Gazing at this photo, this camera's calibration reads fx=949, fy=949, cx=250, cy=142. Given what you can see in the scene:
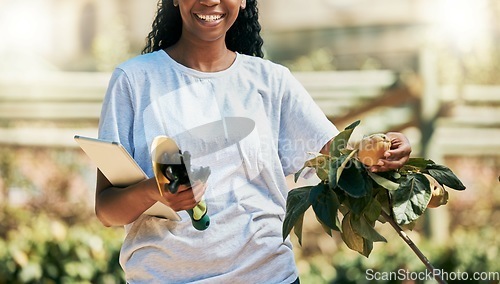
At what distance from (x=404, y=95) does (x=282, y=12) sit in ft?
2.57

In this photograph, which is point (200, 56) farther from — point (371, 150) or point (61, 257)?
point (61, 257)

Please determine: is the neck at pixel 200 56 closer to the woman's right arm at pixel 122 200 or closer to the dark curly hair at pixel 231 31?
the dark curly hair at pixel 231 31

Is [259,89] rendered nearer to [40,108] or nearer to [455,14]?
[455,14]

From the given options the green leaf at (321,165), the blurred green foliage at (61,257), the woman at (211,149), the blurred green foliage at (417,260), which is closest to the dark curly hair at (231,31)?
the woman at (211,149)

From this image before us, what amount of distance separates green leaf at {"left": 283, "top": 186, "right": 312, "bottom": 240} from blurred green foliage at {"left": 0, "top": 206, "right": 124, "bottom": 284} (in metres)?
3.08

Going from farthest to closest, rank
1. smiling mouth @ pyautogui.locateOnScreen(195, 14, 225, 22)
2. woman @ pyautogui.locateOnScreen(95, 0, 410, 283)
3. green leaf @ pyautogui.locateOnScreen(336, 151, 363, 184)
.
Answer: smiling mouth @ pyautogui.locateOnScreen(195, 14, 225, 22), woman @ pyautogui.locateOnScreen(95, 0, 410, 283), green leaf @ pyautogui.locateOnScreen(336, 151, 363, 184)

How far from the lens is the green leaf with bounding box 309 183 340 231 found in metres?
1.75

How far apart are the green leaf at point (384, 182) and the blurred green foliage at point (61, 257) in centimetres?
316

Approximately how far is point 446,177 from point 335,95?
3.33 m

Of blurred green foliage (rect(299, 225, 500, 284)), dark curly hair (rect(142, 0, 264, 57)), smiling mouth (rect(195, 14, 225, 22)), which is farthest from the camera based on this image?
blurred green foliage (rect(299, 225, 500, 284))

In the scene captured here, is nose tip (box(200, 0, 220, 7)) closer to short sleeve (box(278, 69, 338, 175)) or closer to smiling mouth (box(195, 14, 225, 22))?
smiling mouth (box(195, 14, 225, 22))

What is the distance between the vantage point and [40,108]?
5445 millimetres

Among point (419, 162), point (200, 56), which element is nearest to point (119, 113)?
point (200, 56)

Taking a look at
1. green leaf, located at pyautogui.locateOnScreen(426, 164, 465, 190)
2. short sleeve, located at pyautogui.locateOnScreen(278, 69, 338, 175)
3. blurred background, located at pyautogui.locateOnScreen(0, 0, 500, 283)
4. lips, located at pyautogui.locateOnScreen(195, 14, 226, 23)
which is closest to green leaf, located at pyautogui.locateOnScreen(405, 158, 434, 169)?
green leaf, located at pyautogui.locateOnScreen(426, 164, 465, 190)
